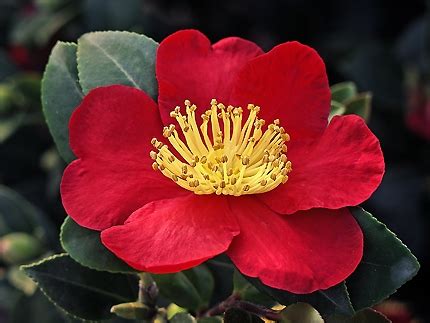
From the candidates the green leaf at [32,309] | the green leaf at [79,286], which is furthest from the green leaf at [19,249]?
the green leaf at [79,286]

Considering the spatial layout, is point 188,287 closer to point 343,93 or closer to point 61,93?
point 61,93

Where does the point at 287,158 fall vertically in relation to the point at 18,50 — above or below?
above

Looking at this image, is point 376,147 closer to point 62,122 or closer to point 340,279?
point 340,279

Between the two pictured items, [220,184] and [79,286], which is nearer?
[220,184]

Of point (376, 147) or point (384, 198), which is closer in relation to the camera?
point (376, 147)

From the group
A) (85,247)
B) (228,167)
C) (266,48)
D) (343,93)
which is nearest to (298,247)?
(228,167)

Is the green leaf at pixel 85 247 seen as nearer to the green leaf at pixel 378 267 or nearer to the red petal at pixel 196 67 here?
the red petal at pixel 196 67

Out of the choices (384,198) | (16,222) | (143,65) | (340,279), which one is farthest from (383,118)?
(340,279)
